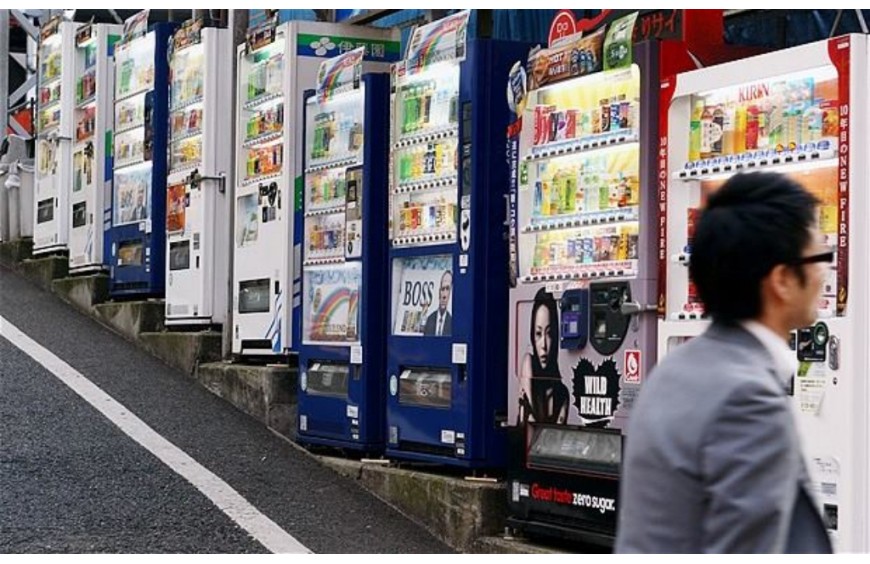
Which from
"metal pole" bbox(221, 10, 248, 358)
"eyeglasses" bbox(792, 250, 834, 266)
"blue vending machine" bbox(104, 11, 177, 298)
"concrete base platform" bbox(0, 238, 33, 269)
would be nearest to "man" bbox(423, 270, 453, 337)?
"metal pole" bbox(221, 10, 248, 358)

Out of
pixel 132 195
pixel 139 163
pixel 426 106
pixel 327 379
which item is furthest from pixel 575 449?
pixel 132 195

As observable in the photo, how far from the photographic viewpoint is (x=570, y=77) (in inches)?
319

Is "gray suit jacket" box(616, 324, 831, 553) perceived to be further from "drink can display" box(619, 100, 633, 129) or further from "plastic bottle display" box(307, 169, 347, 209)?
"plastic bottle display" box(307, 169, 347, 209)

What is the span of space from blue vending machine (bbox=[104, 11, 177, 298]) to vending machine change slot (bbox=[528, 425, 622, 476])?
243 inches

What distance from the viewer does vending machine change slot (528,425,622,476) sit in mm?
7730

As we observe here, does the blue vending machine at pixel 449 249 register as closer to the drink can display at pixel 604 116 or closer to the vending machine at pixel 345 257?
the vending machine at pixel 345 257

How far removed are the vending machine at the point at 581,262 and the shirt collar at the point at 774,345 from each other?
181 inches

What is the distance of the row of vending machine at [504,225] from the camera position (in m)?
6.56

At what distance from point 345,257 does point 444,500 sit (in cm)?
188

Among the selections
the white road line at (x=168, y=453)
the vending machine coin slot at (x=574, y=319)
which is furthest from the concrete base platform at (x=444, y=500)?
the vending machine coin slot at (x=574, y=319)

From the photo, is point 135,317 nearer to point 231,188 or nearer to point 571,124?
point 231,188

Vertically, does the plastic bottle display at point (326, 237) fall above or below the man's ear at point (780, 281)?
above

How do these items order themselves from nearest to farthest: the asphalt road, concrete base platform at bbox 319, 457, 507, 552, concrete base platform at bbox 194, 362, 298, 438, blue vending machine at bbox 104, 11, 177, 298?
concrete base platform at bbox 319, 457, 507, 552 → the asphalt road → concrete base platform at bbox 194, 362, 298, 438 → blue vending machine at bbox 104, 11, 177, 298

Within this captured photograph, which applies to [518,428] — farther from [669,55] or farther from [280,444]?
[280,444]
